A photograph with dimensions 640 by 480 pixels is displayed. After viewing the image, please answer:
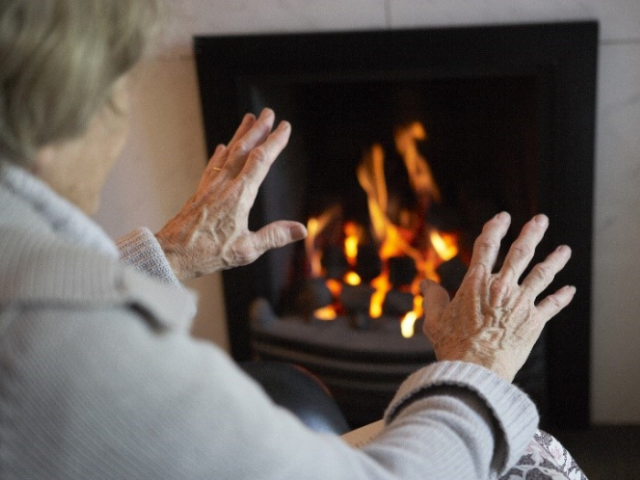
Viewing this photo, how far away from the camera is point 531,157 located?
184 cm

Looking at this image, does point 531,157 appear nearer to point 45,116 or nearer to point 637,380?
point 637,380

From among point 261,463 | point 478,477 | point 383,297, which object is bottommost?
point 383,297

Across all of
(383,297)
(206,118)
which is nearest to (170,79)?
(206,118)

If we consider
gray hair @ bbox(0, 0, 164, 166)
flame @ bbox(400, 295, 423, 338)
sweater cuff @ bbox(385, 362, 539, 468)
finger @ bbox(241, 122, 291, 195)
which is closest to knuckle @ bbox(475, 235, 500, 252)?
sweater cuff @ bbox(385, 362, 539, 468)

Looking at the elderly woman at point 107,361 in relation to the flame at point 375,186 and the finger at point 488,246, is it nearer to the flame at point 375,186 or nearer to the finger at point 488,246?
the finger at point 488,246

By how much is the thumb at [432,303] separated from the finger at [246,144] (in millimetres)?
343

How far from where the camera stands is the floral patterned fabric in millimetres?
943

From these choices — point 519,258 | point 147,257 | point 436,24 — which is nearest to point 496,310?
point 519,258

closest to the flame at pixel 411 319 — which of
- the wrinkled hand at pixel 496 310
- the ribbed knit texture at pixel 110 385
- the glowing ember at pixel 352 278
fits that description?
the glowing ember at pixel 352 278

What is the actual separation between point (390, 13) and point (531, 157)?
1.51 feet

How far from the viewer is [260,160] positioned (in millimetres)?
1164

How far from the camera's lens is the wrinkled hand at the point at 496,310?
899mm

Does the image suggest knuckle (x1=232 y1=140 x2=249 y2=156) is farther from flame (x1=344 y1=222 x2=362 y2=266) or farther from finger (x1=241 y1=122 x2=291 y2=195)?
flame (x1=344 y1=222 x2=362 y2=266)

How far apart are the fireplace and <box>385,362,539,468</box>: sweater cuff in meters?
1.07
